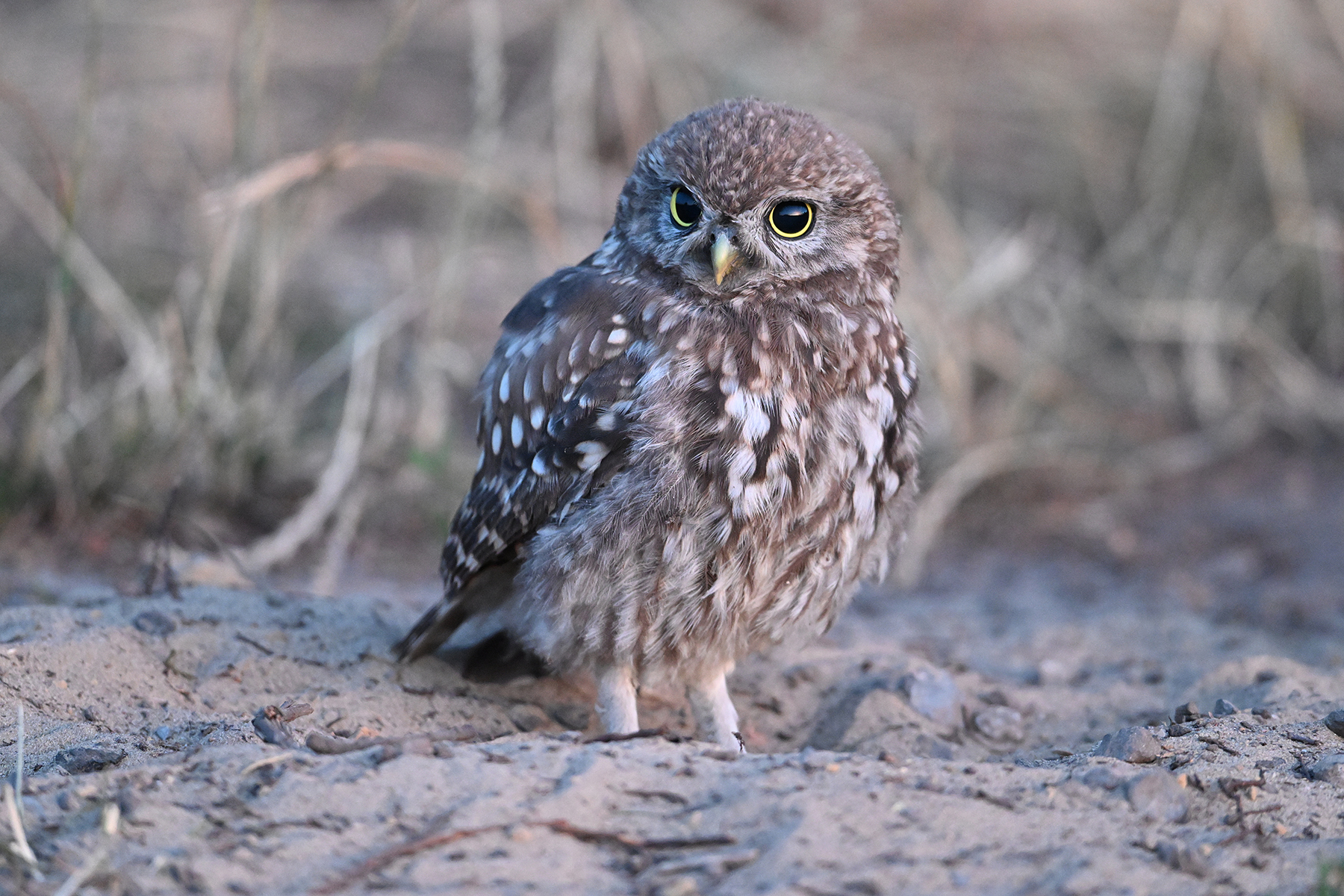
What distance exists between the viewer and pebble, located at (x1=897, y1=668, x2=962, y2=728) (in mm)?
3758

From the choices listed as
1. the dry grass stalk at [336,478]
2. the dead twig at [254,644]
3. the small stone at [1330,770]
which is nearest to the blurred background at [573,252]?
the dry grass stalk at [336,478]

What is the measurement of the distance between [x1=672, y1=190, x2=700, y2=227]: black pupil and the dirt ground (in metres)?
1.43

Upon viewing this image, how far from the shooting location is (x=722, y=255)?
327cm

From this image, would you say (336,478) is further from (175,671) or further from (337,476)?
(175,671)

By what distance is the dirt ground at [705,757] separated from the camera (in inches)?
88.5

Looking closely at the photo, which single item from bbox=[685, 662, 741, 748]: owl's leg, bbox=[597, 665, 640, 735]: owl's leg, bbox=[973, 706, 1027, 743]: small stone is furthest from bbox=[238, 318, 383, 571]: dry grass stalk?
bbox=[973, 706, 1027, 743]: small stone

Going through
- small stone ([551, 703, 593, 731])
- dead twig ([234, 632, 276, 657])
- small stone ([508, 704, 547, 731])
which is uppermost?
dead twig ([234, 632, 276, 657])

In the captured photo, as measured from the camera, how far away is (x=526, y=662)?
391 centimetres

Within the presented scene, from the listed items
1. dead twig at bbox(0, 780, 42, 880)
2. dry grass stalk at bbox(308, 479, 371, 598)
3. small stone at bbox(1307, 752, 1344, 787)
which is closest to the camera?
dead twig at bbox(0, 780, 42, 880)

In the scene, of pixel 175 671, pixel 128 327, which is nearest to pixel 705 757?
pixel 175 671

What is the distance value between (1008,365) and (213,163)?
504 cm

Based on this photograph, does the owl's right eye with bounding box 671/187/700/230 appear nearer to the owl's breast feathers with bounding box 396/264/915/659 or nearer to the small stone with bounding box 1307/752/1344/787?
the owl's breast feathers with bounding box 396/264/915/659

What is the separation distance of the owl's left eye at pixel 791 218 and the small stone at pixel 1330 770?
5.94ft

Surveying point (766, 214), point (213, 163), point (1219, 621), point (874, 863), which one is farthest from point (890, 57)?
point (874, 863)
